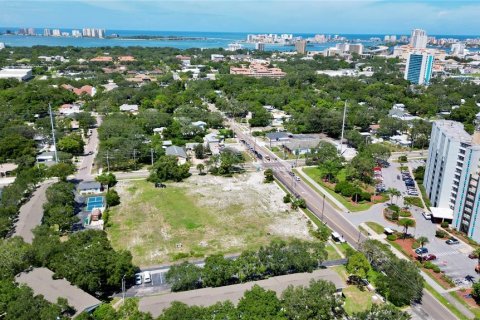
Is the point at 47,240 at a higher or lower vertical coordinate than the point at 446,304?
higher

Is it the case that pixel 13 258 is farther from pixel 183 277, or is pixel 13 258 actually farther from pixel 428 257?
pixel 428 257

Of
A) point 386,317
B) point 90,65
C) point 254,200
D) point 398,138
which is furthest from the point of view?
point 90,65

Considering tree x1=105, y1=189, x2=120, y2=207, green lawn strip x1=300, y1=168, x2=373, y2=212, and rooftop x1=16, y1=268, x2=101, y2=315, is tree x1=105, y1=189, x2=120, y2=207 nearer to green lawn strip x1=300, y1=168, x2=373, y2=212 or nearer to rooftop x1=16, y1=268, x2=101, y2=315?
rooftop x1=16, y1=268, x2=101, y2=315

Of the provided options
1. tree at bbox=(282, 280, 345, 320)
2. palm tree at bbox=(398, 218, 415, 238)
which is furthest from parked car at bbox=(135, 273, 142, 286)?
palm tree at bbox=(398, 218, 415, 238)

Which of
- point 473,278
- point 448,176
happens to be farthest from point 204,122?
point 473,278

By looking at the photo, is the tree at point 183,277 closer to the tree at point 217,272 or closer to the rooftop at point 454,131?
the tree at point 217,272

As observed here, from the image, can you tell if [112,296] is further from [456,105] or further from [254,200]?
[456,105]
